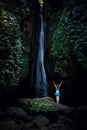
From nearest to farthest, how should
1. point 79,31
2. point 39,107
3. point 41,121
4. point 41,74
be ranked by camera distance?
point 41,121, point 39,107, point 79,31, point 41,74

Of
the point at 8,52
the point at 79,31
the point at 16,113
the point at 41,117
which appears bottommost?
the point at 41,117

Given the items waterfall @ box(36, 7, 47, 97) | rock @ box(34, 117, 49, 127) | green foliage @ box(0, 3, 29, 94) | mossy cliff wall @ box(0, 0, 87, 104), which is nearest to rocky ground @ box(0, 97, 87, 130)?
rock @ box(34, 117, 49, 127)

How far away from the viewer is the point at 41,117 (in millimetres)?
9727

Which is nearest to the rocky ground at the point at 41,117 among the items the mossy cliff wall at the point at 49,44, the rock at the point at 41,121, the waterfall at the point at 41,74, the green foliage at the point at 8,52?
the rock at the point at 41,121

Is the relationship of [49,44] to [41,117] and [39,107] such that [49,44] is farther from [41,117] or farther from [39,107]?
[41,117]

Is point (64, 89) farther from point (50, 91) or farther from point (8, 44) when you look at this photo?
point (8, 44)

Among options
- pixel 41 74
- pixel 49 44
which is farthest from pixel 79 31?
pixel 41 74

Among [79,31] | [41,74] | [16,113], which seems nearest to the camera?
[16,113]

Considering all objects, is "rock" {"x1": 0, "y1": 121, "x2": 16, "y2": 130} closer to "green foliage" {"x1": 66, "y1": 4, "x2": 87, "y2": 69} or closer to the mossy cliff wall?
the mossy cliff wall

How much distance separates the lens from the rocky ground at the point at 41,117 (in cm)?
885

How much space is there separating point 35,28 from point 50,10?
1.98 meters

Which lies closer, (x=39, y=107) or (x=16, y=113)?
(x=16, y=113)

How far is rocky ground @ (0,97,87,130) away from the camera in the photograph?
348 inches

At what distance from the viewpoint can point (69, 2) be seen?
12188 mm
